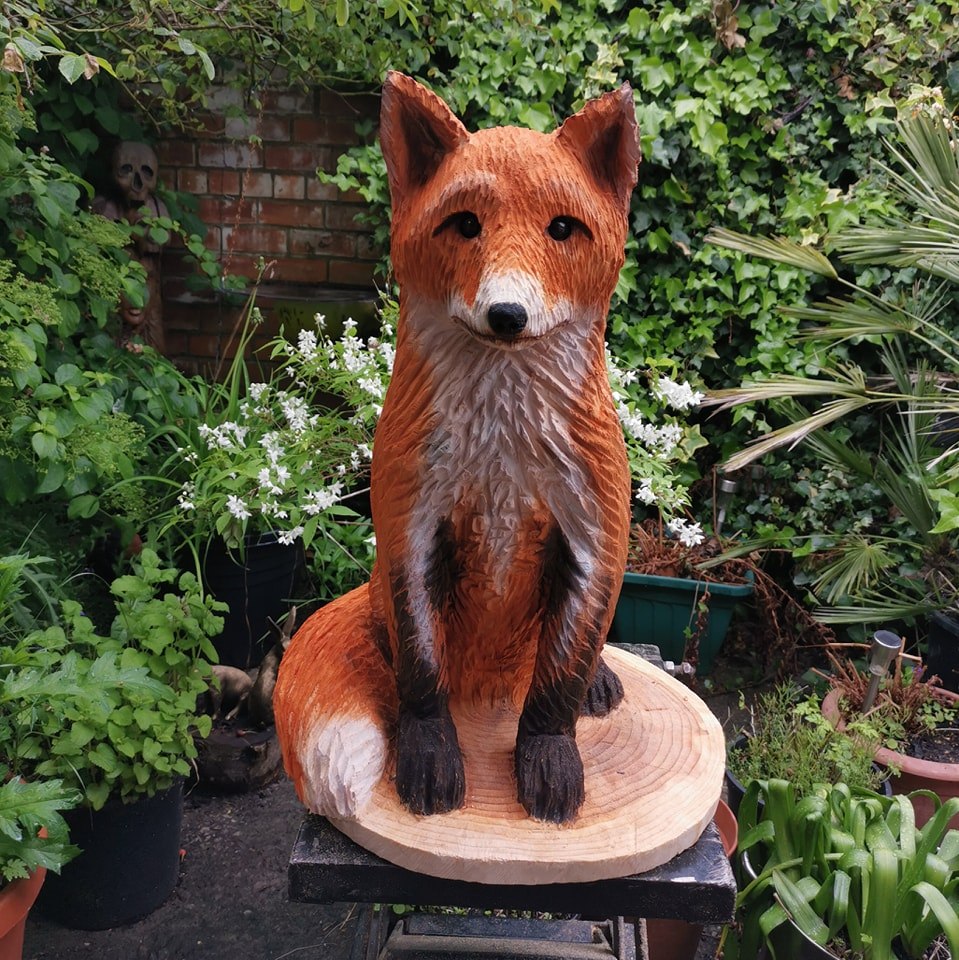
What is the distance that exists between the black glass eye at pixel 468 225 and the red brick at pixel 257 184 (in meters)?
3.14

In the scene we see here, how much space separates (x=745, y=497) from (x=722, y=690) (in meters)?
0.90

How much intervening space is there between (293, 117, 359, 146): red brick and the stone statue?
0.68 metres

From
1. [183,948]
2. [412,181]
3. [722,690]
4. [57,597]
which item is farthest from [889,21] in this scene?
[183,948]

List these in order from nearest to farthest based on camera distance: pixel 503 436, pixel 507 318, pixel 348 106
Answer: pixel 507 318
pixel 503 436
pixel 348 106

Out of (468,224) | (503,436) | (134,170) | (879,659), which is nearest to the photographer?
(468,224)

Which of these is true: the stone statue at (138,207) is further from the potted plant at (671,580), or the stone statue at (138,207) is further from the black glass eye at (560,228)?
the black glass eye at (560,228)

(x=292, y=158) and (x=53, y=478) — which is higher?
(x=292, y=158)

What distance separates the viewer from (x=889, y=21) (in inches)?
136

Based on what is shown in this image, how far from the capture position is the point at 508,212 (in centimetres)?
113

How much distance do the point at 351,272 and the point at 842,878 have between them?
3.27m

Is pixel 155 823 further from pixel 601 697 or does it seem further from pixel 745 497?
pixel 745 497

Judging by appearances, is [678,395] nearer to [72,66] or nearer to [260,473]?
[260,473]

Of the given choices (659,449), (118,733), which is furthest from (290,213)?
(118,733)

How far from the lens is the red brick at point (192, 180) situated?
396 cm
